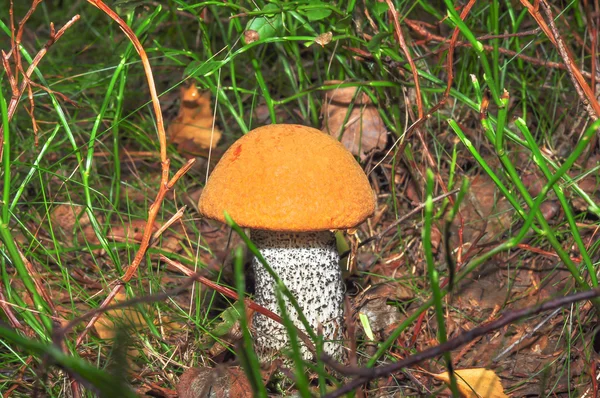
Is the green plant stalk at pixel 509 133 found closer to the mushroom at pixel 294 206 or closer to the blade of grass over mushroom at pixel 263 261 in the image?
the mushroom at pixel 294 206

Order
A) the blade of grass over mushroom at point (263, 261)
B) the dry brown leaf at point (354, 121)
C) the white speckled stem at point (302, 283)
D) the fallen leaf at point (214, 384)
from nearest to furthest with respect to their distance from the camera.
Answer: the blade of grass over mushroom at point (263, 261)
the fallen leaf at point (214, 384)
the white speckled stem at point (302, 283)
the dry brown leaf at point (354, 121)

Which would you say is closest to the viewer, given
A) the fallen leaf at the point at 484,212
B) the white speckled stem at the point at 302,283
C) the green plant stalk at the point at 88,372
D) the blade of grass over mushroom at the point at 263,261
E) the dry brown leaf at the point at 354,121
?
the green plant stalk at the point at 88,372

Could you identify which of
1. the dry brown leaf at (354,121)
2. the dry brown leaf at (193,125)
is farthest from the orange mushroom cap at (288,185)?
the dry brown leaf at (193,125)

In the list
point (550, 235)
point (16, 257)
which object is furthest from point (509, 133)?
point (16, 257)

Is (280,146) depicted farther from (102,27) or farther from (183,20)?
(102,27)

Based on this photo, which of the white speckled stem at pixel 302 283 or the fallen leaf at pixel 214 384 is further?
the white speckled stem at pixel 302 283

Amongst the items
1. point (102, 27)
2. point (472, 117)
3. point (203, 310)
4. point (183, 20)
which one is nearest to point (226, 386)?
point (203, 310)

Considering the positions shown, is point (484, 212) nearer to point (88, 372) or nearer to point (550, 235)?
point (550, 235)

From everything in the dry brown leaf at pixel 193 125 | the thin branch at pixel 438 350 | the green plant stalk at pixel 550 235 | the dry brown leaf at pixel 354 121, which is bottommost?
the dry brown leaf at pixel 193 125
